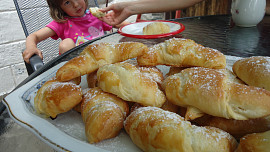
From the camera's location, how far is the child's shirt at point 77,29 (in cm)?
161

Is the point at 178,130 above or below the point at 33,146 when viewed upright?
above

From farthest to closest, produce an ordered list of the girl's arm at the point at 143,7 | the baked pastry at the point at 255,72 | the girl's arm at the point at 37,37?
the girl's arm at the point at 143,7 → the girl's arm at the point at 37,37 → the baked pastry at the point at 255,72

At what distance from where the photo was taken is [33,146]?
535 millimetres

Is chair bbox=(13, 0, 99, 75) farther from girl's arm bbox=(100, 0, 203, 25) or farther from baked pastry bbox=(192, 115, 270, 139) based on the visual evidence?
baked pastry bbox=(192, 115, 270, 139)

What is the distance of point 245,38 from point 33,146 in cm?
108

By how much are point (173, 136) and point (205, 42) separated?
2.43ft

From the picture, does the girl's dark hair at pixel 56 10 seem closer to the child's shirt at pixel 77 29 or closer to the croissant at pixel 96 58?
the child's shirt at pixel 77 29

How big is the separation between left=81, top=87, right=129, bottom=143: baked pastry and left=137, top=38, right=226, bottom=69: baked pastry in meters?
0.18

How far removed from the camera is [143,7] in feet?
4.65

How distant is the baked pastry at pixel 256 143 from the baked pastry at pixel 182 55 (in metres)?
0.25

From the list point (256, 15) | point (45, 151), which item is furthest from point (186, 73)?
point (256, 15)

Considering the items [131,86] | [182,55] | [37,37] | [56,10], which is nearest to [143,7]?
[56,10]

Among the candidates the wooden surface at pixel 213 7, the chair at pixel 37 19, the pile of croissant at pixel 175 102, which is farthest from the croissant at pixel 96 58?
the wooden surface at pixel 213 7

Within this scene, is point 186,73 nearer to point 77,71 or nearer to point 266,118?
point 266,118
